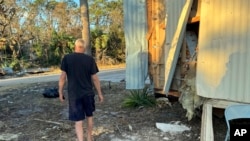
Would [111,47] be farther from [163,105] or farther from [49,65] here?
[163,105]

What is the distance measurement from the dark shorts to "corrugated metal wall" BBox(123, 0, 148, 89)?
2391 mm

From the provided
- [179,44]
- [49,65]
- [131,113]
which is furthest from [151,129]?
[49,65]

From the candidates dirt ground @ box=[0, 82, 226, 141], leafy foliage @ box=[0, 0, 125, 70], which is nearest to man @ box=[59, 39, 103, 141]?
dirt ground @ box=[0, 82, 226, 141]

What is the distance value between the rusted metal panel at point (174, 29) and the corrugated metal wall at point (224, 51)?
→ 0.59 metres

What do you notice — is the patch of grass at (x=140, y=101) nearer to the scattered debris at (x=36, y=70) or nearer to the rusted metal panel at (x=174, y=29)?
the rusted metal panel at (x=174, y=29)

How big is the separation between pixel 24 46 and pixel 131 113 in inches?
662

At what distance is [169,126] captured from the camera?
4.97 meters

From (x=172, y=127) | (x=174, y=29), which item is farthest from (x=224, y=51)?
(x=172, y=127)

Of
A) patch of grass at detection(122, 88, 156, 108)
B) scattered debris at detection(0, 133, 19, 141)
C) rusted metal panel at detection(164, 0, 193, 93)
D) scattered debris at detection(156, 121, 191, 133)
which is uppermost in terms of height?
rusted metal panel at detection(164, 0, 193, 93)

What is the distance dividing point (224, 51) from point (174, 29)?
154 cm

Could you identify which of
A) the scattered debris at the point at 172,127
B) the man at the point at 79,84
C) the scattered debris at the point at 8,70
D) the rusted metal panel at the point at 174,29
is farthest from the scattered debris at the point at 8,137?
the scattered debris at the point at 8,70

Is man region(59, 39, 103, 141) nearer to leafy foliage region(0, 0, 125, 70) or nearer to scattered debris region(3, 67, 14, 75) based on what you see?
scattered debris region(3, 67, 14, 75)

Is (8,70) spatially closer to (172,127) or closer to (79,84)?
(79,84)

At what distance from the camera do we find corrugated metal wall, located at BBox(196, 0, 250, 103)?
3.85m
